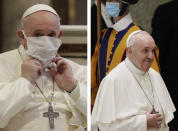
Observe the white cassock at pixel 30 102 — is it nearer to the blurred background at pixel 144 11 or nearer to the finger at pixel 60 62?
the finger at pixel 60 62

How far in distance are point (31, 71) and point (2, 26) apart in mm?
283

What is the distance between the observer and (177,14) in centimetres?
213

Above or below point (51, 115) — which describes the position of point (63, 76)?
above

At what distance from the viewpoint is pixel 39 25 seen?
5.06ft

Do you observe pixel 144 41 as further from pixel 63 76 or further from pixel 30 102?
pixel 30 102

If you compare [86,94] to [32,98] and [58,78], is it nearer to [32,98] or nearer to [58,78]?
[58,78]

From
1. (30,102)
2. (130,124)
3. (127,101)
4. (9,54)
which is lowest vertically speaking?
(130,124)

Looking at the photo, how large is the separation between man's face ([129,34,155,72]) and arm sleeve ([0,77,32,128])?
662mm

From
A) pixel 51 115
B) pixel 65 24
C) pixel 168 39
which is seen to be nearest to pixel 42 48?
pixel 65 24

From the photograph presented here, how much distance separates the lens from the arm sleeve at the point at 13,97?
144 cm

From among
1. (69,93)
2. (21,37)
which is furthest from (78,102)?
(21,37)

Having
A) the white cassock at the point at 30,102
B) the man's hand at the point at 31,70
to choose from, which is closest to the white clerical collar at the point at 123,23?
the white cassock at the point at 30,102

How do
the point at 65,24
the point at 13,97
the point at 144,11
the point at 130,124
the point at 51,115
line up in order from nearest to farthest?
the point at 13,97 < the point at 51,115 < the point at 65,24 < the point at 130,124 < the point at 144,11

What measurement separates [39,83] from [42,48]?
0.59ft
